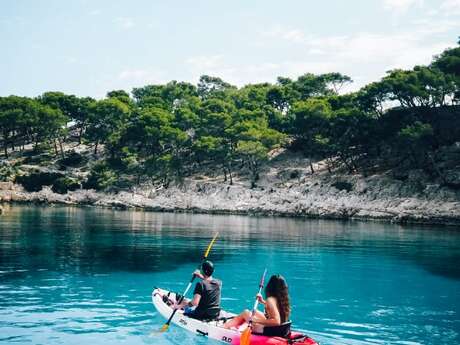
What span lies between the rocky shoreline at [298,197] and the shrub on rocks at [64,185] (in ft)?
3.52

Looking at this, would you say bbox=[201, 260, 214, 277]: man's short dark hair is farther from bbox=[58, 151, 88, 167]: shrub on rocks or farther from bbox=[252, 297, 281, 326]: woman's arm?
bbox=[58, 151, 88, 167]: shrub on rocks

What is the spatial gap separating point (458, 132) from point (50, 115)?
7225cm

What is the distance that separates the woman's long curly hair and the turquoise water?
2902 millimetres

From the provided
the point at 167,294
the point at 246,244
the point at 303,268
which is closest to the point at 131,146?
the point at 246,244

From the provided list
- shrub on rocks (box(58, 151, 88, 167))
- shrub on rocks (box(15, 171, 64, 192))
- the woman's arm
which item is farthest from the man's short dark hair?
shrub on rocks (box(58, 151, 88, 167))

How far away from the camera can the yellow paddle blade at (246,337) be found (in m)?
11.2

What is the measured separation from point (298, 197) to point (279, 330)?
60.1 meters

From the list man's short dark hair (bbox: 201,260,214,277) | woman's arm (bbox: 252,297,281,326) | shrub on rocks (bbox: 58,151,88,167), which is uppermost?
shrub on rocks (bbox: 58,151,88,167)

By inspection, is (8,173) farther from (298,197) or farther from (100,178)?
(298,197)

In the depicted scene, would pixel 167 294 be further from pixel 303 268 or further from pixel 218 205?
pixel 218 205

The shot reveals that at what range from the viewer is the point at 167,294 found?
52.3 ft

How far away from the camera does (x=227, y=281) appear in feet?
71.4

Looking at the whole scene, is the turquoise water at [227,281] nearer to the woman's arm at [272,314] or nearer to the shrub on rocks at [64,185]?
the woman's arm at [272,314]

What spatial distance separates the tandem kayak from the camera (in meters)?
10.8
